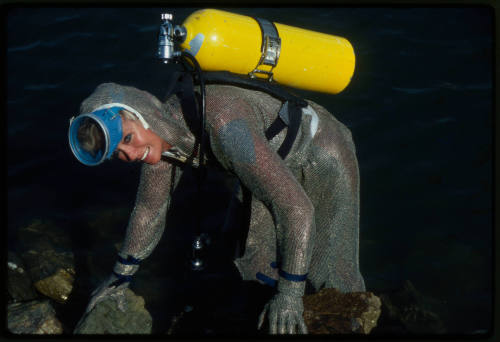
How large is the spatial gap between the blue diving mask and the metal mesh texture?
109mm

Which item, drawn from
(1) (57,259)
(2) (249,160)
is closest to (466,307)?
(2) (249,160)

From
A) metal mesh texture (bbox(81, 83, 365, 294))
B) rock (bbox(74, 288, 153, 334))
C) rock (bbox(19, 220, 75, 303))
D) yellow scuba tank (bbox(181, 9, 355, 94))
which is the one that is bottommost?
rock (bbox(19, 220, 75, 303))

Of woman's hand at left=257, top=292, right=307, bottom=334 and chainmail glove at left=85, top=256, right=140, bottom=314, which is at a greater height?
woman's hand at left=257, top=292, right=307, bottom=334

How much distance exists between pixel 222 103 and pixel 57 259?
3.03m

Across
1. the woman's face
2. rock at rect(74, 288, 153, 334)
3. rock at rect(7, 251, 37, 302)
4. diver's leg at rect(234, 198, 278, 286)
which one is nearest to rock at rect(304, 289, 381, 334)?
diver's leg at rect(234, 198, 278, 286)

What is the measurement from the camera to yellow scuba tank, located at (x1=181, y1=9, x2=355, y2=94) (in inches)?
129

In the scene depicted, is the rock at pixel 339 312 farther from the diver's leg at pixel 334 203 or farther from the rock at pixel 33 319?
the rock at pixel 33 319

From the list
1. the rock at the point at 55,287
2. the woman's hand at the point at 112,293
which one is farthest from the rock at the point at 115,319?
the rock at the point at 55,287

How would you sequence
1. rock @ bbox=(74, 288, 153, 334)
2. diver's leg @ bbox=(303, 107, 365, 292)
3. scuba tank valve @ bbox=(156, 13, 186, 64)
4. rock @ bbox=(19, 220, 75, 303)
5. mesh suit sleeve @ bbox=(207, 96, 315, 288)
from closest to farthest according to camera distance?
mesh suit sleeve @ bbox=(207, 96, 315, 288), scuba tank valve @ bbox=(156, 13, 186, 64), rock @ bbox=(74, 288, 153, 334), diver's leg @ bbox=(303, 107, 365, 292), rock @ bbox=(19, 220, 75, 303)

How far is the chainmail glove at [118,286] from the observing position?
12.2 ft

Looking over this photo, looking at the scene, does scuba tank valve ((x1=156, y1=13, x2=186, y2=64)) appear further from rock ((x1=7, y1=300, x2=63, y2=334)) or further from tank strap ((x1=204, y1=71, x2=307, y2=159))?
rock ((x1=7, y1=300, x2=63, y2=334))

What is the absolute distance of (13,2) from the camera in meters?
4.10

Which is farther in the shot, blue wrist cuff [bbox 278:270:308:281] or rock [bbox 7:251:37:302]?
rock [bbox 7:251:37:302]

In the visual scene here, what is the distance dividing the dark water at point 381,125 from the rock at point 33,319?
1.11 metres
